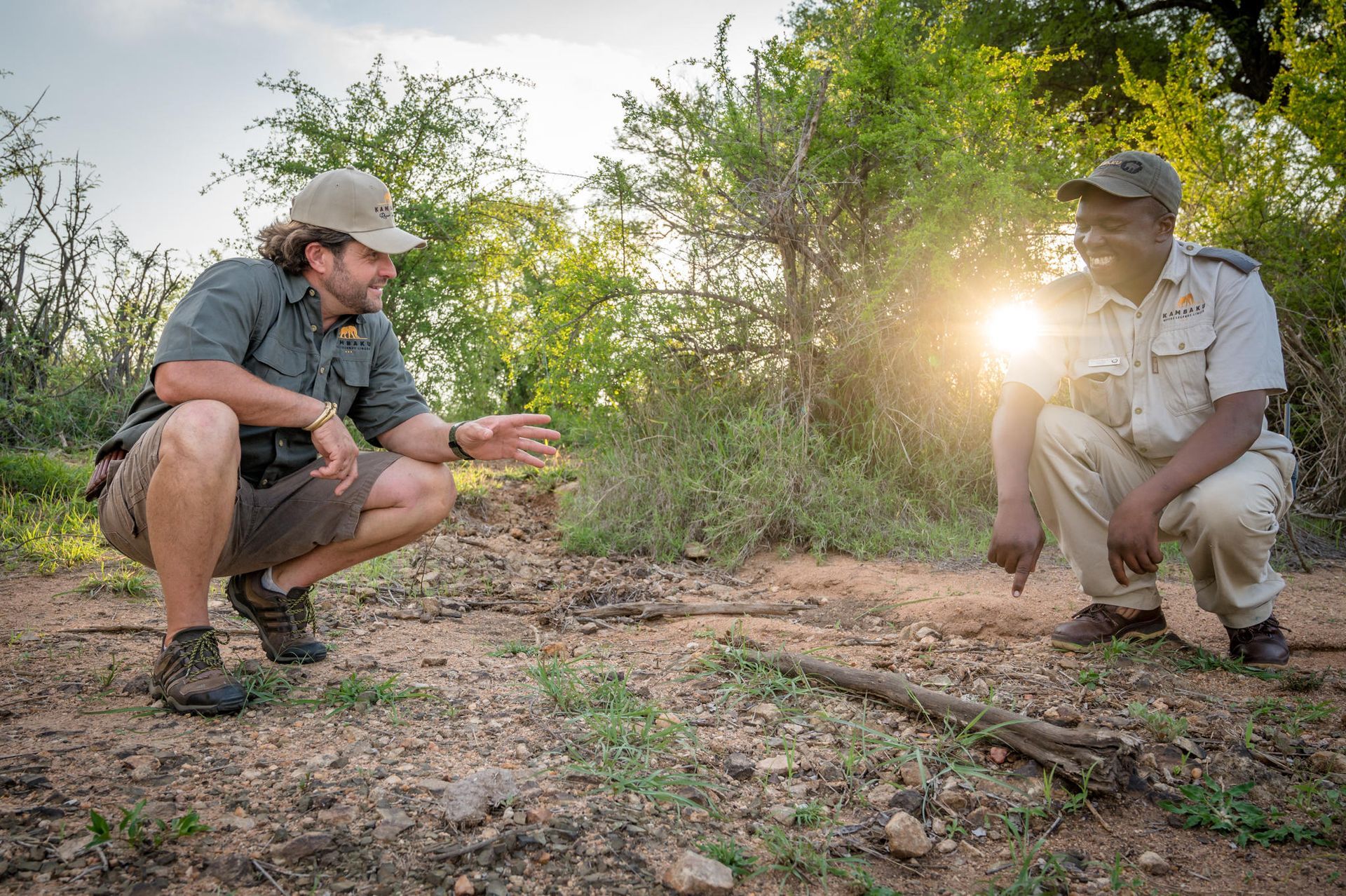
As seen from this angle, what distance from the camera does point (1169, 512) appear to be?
2582 mm

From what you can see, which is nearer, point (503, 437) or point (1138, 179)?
point (1138, 179)

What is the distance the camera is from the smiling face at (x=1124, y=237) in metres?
2.58

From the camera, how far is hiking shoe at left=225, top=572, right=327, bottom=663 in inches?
100.0

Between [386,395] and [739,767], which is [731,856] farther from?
[386,395]

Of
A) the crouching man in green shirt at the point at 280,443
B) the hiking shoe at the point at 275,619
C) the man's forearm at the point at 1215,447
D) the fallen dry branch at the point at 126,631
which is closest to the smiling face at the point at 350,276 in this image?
the crouching man in green shirt at the point at 280,443

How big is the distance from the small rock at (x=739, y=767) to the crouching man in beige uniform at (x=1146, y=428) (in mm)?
971

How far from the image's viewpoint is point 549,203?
7051 millimetres

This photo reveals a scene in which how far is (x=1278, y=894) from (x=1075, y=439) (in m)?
1.52

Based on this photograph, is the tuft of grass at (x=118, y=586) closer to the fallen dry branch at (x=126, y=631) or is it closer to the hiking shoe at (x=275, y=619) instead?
the fallen dry branch at (x=126, y=631)

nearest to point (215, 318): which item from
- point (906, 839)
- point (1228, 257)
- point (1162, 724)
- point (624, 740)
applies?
point (624, 740)

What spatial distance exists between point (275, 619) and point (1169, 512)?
8.85 feet

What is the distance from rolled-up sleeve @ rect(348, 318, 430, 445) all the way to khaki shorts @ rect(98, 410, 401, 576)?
19 cm

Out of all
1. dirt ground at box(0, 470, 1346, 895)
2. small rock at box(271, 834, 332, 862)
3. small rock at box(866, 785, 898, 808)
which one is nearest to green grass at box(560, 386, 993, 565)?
dirt ground at box(0, 470, 1346, 895)

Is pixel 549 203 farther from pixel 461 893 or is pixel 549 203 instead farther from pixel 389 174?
pixel 461 893
